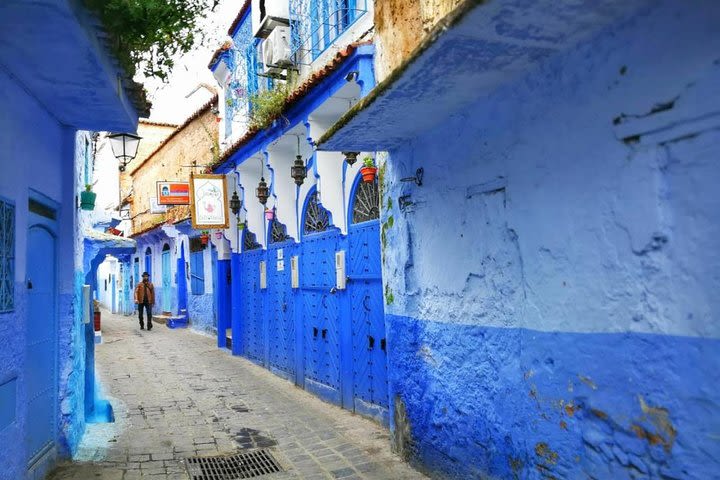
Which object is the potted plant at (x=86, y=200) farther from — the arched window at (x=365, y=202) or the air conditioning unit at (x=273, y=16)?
the air conditioning unit at (x=273, y=16)

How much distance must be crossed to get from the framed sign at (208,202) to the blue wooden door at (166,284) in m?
10.5

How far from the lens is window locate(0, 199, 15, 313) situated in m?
4.11

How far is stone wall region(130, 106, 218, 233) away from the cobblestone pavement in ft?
18.3

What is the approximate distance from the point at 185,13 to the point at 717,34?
12.8 ft

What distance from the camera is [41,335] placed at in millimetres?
5270

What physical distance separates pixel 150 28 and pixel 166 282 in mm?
18327

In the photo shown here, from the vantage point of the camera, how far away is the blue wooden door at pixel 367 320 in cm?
693

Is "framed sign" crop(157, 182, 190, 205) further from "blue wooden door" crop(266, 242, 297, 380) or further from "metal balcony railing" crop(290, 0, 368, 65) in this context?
"metal balcony railing" crop(290, 0, 368, 65)

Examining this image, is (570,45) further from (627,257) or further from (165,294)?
(165,294)

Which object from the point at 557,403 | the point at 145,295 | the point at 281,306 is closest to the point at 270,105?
the point at 281,306

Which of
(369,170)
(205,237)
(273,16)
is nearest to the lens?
(369,170)

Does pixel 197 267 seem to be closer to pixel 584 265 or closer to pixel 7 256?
pixel 7 256

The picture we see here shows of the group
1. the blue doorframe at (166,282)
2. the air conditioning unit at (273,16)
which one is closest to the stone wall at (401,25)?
the air conditioning unit at (273,16)

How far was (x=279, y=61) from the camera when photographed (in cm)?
885
